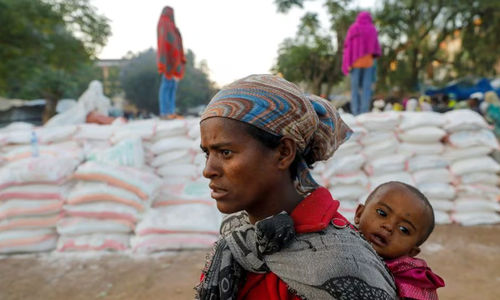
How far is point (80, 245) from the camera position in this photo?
10.3ft

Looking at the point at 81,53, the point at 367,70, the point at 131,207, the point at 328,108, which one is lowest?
the point at 131,207

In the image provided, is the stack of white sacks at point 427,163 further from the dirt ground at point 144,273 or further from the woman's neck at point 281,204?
the woman's neck at point 281,204

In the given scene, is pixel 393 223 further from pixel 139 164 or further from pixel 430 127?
pixel 430 127

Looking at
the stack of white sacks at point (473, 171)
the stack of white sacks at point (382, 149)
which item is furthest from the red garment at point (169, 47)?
the stack of white sacks at point (473, 171)

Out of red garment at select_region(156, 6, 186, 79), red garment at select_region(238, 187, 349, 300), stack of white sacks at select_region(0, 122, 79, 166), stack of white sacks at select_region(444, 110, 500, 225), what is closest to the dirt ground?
stack of white sacks at select_region(444, 110, 500, 225)

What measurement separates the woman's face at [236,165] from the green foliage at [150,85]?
2104 cm

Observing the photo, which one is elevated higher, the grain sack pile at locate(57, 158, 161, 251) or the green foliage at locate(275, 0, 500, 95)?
the green foliage at locate(275, 0, 500, 95)

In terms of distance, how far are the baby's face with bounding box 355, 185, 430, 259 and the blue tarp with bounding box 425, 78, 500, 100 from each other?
1452 centimetres

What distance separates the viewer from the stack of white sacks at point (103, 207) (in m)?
3.15

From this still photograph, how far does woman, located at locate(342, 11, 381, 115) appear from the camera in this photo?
490 cm

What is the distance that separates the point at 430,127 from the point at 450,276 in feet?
5.93

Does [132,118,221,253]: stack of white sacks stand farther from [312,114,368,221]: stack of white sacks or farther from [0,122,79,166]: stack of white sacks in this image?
[312,114,368,221]: stack of white sacks

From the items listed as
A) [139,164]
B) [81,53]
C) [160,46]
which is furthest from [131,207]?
[81,53]

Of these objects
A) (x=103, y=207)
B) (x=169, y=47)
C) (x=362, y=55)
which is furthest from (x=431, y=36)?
(x=103, y=207)
